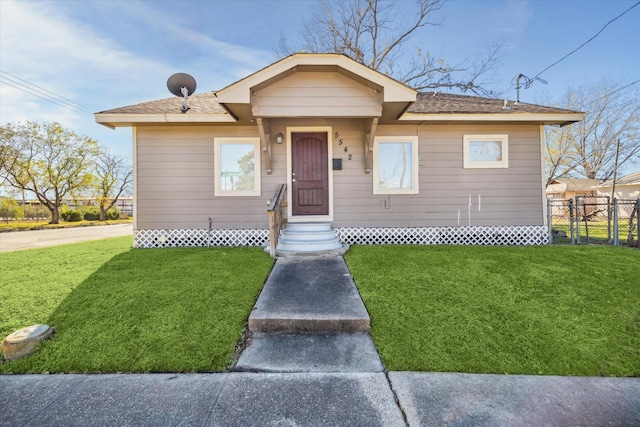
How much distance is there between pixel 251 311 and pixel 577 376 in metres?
2.89

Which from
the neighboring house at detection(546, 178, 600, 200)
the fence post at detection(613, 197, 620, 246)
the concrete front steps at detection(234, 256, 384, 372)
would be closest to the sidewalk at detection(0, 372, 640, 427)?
the concrete front steps at detection(234, 256, 384, 372)

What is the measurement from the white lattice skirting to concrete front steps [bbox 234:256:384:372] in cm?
282

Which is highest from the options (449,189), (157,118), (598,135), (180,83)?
(598,135)

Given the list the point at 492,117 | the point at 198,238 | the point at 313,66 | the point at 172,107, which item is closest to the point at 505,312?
the point at 492,117

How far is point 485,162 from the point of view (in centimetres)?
670

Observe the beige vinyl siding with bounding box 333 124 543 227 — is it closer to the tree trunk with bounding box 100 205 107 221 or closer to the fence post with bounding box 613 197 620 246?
the fence post with bounding box 613 197 620 246

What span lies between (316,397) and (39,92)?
23413mm

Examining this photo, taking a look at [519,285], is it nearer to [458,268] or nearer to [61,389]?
[458,268]

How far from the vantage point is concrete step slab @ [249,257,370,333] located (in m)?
2.84

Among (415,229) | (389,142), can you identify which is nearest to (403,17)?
(389,142)

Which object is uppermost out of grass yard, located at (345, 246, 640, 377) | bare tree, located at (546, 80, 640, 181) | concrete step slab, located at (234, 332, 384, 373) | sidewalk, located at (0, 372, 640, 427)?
bare tree, located at (546, 80, 640, 181)

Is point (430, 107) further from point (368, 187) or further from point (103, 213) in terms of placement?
point (103, 213)

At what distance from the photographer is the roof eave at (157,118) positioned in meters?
5.98

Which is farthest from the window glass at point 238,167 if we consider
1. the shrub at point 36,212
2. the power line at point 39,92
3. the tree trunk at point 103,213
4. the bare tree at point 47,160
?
the shrub at point 36,212
